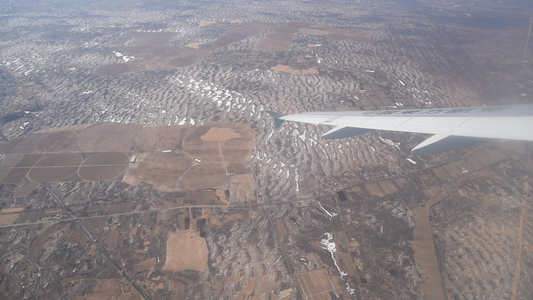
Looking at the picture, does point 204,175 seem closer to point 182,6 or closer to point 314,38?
point 314,38

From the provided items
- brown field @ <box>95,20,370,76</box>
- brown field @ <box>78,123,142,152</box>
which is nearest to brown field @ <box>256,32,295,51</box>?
brown field @ <box>95,20,370,76</box>

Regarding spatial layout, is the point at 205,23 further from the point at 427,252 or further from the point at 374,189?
the point at 427,252

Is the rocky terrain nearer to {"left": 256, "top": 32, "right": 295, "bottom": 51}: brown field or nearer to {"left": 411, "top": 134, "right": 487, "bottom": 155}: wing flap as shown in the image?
{"left": 256, "top": 32, "right": 295, "bottom": 51}: brown field

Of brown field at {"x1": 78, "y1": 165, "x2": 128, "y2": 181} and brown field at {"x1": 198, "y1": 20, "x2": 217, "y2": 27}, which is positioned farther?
brown field at {"x1": 198, "y1": 20, "x2": 217, "y2": 27}

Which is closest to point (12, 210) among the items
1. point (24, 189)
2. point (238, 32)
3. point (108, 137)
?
point (24, 189)

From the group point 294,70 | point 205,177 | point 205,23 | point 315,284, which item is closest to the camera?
point 315,284

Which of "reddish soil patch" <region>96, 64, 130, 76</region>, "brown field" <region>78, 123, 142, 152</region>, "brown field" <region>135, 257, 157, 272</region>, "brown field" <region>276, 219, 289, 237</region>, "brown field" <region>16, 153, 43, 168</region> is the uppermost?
"reddish soil patch" <region>96, 64, 130, 76</region>

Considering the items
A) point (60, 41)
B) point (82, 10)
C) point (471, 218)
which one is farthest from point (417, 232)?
point (82, 10)
